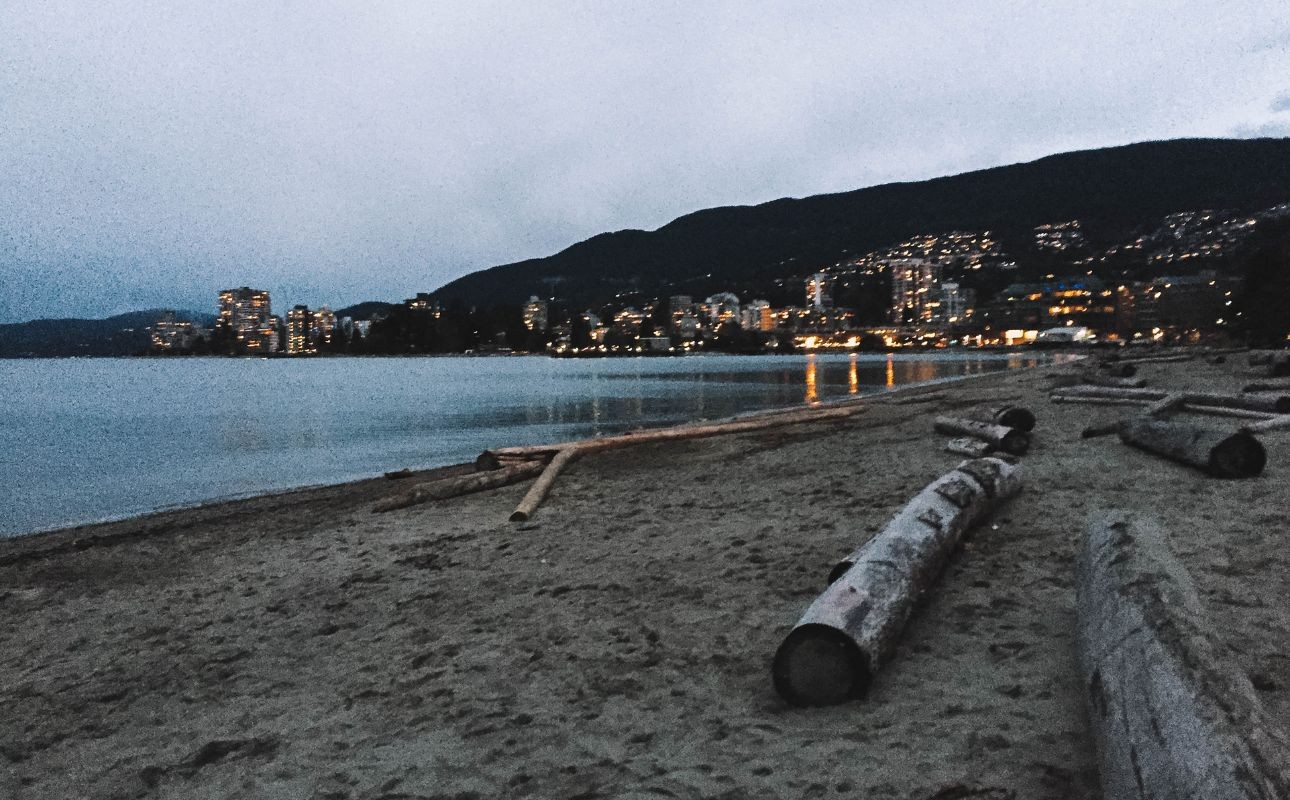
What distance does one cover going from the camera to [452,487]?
43.6ft

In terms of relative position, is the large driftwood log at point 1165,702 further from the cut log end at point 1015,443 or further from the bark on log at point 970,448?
the bark on log at point 970,448

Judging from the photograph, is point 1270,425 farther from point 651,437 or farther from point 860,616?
point 651,437

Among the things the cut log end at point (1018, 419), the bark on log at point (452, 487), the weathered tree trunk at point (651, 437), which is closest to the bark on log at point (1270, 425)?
the cut log end at point (1018, 419)

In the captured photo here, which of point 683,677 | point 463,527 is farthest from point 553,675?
point 463,527

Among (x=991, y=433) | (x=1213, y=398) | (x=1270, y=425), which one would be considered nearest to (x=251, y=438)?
(x=991, y=433)

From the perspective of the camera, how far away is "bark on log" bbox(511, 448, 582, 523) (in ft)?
34.9

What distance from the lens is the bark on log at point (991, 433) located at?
37.8ft

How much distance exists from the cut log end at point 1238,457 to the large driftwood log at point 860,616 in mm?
5041

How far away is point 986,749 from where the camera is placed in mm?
3502

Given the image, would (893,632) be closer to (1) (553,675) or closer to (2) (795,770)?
(2) (795,770)

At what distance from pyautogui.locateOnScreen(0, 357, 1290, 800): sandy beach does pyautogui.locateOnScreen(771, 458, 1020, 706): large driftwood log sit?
135 millimetres

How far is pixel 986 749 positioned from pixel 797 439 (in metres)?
14.8

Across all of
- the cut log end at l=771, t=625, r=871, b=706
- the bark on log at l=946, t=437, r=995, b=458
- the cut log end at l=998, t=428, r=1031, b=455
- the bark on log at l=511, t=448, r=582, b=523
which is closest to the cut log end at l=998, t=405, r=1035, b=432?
the bark on log at l=946, t=437, r=995, b=458

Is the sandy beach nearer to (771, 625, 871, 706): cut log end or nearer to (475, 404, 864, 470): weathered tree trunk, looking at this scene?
(771, 625, 871, 706): cut log end
